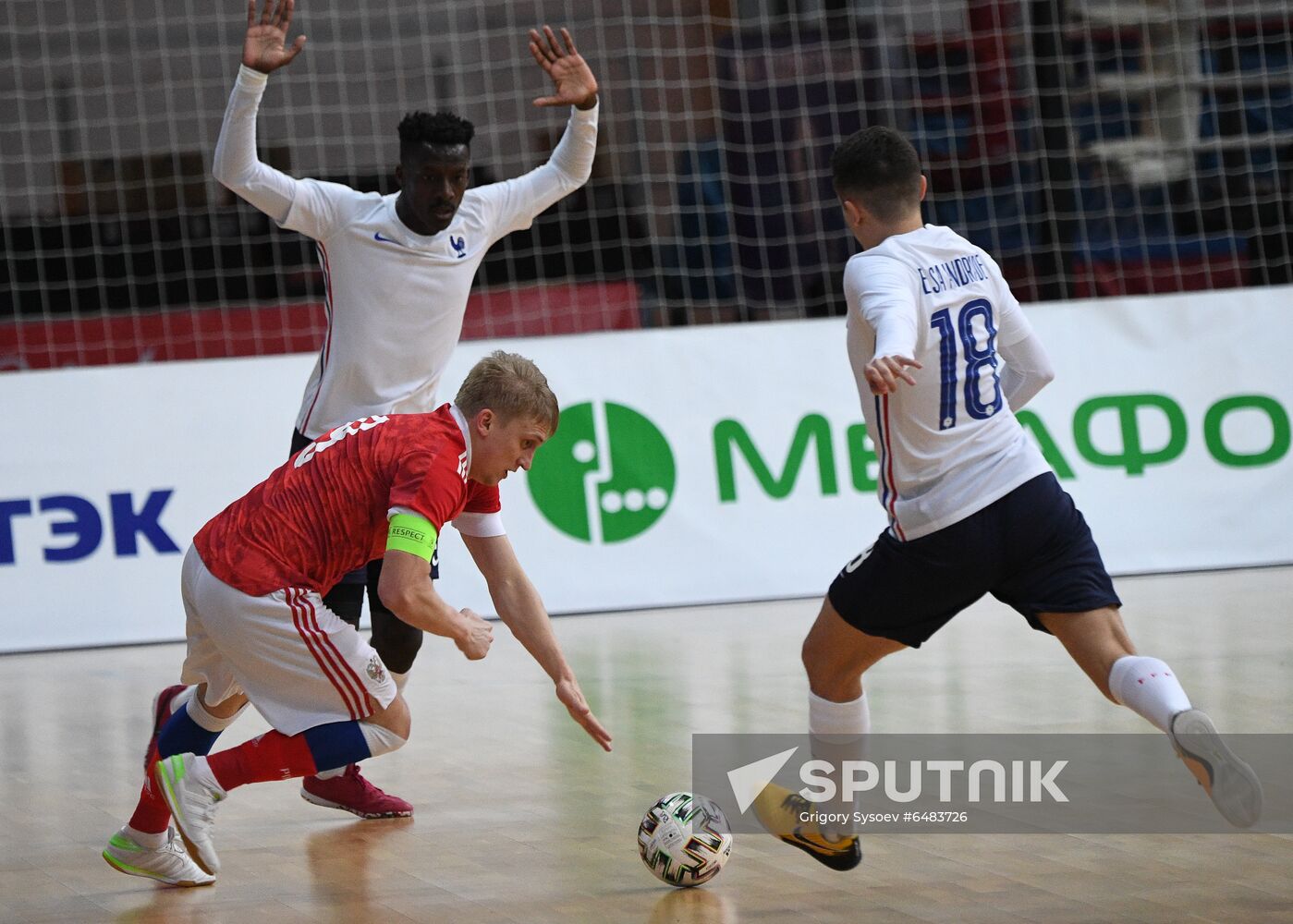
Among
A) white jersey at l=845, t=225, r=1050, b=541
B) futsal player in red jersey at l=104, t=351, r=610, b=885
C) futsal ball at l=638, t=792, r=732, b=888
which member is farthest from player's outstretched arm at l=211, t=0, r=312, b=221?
futsal ball at l=638, t=792, r=732, b=888

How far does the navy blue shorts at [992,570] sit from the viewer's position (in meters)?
3.30

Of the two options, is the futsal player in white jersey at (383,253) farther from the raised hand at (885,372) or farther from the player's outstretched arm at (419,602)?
the raised hand at (885,372)

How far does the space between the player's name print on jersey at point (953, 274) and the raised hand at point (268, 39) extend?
78.6 inches

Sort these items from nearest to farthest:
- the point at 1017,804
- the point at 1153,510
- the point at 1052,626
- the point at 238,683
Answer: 1. the point at 1052,626
2. the point at 238,683
3. the point at 1017,804
4. the point at 1153,510

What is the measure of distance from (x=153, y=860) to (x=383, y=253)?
183cm

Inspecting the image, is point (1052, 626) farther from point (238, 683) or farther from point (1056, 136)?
point (1056, 136)

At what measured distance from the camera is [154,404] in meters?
8.47

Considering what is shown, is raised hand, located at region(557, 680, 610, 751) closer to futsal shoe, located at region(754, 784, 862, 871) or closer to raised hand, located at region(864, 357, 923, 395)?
futsal shoe, located at region(754, 784, 862, 871)

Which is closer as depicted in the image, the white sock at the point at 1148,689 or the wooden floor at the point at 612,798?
the white sock at the point at 1148,689

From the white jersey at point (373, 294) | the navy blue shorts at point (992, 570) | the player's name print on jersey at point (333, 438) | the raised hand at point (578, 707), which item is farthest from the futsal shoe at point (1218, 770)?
the white jersey at point (373, 294)

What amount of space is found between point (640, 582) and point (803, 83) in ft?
14.7

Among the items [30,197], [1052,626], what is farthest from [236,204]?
[1052,626]

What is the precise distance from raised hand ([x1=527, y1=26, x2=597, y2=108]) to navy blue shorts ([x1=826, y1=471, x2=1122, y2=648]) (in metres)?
2.05

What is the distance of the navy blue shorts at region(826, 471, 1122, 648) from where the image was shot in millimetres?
3301
